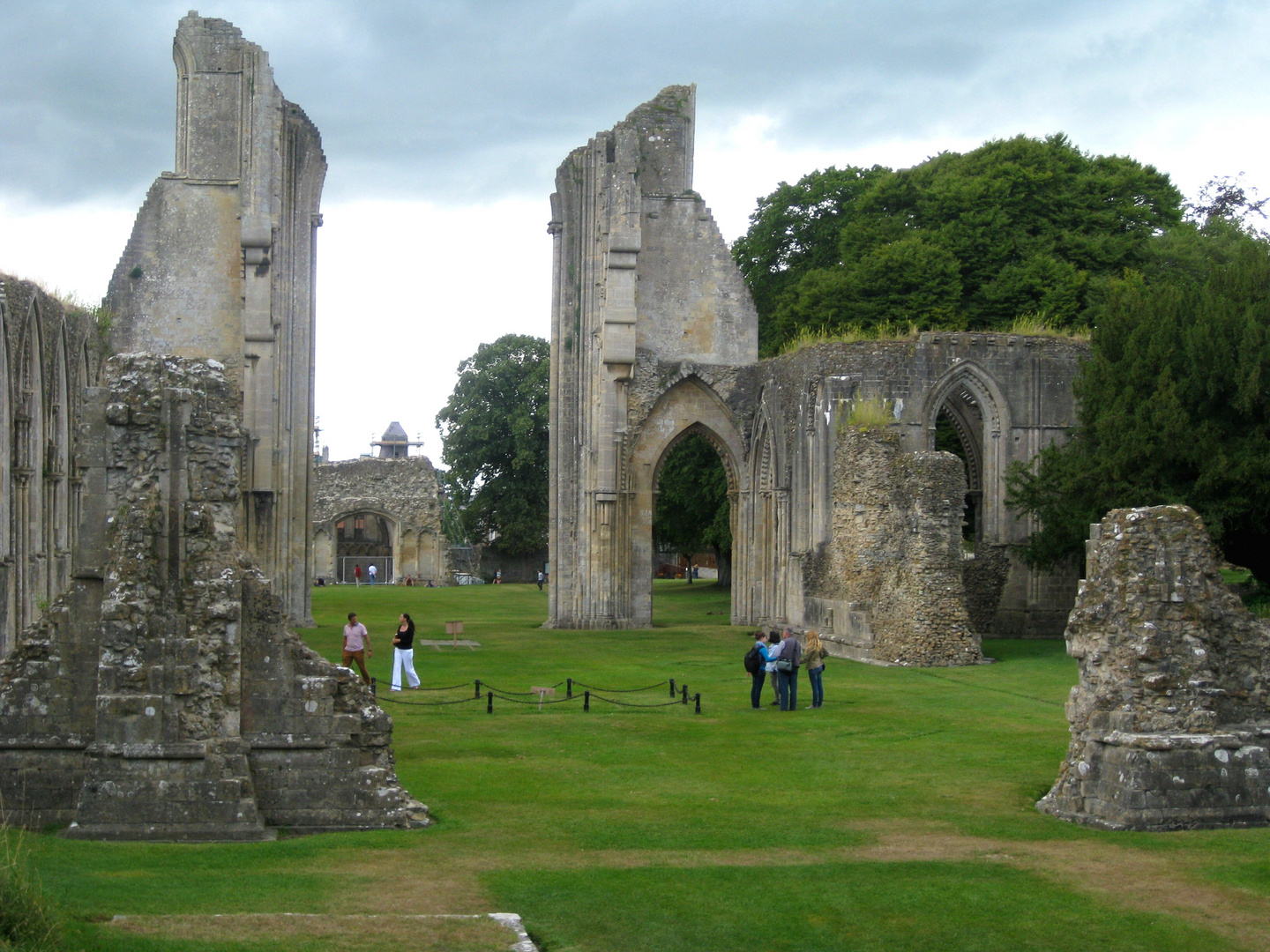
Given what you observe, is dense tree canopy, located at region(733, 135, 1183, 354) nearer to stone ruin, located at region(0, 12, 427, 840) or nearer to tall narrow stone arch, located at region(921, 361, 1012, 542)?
tall narrow stone arch, located at region(921, 361, 1012, 542)

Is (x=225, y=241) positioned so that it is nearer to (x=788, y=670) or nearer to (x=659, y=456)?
(x=659, y=456)

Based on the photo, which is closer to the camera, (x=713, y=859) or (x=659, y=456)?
(x=713, y=859)

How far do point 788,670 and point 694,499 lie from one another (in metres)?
27.9

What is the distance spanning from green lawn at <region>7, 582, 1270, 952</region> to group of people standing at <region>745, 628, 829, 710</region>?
112 cm

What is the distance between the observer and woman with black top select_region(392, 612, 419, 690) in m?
19.6

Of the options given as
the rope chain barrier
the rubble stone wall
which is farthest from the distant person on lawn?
the rubble stone wall

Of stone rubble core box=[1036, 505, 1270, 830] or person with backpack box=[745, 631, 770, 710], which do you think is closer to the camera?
stone rubble core box=[1036, 505, 1270, 830]

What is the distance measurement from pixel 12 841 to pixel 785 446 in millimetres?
24827

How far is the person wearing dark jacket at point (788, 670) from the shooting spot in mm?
18250

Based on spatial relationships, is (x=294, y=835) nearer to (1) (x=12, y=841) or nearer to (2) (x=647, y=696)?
(1) (x=12, y=841)

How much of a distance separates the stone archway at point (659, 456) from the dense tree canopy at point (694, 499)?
715 cm

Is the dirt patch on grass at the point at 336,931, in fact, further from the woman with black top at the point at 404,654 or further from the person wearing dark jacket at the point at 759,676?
the woman with black top at the point at 404,654

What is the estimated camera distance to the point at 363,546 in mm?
66875

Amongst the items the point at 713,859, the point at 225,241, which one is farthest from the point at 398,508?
the point at 713,859
